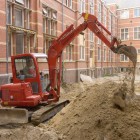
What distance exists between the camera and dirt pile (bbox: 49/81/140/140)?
6.83 meters

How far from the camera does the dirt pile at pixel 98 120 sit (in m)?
6.83

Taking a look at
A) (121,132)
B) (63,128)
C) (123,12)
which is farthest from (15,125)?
(123,12)

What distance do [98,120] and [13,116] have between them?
253cm

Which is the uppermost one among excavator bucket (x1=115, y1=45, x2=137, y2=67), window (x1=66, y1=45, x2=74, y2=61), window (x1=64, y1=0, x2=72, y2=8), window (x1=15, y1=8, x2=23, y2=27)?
window (x1=64, y1=0, x2=72, y2=8)

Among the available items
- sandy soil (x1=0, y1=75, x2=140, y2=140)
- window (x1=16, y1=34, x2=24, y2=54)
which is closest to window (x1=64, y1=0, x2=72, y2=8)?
window (x1=16, y1=34, x2=24, y2=54)

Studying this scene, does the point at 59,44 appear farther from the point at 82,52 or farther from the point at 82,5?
the point at 82,5

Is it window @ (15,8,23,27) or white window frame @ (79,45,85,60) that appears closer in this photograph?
window @ (15,8,23,27)

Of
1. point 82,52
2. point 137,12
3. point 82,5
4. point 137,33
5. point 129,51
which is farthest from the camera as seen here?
point 137,12

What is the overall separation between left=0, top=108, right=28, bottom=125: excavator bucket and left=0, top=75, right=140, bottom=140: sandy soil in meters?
0.19

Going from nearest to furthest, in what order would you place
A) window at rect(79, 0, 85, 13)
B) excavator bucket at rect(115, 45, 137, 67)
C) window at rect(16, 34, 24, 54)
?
excavator bucket at rect(115, 45, 137, 67)
window at rect(16, 34, 24, 54)
window at rect(79, 0, 85, 13)

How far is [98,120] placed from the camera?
24.1 ft

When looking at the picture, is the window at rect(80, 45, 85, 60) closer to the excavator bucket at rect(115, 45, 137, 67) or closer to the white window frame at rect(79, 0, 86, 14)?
the white window frame at rect(79, 0, 86, 14)

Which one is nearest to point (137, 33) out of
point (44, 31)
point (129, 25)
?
point (129, 25)

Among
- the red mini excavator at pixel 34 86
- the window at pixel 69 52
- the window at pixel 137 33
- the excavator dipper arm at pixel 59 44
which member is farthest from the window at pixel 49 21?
the window at pixel 137 33
